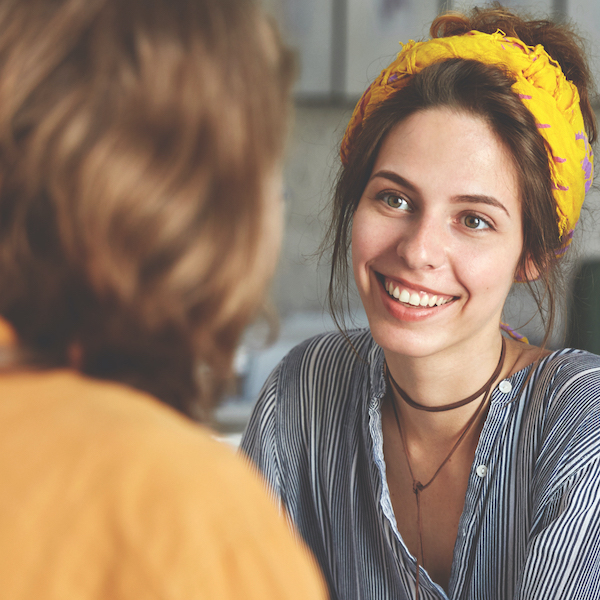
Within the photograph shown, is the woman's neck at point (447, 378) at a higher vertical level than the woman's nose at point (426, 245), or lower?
lower

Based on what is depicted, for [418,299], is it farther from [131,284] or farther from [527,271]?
[131,284]

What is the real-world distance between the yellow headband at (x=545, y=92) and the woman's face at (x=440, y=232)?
7 cm

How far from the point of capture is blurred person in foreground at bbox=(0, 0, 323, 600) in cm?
35

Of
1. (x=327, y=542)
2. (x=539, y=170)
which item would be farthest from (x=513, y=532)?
(x=539, y=170)

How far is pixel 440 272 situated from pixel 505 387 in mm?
221

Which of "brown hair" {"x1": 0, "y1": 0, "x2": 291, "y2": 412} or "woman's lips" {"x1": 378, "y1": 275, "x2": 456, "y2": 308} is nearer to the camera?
"brown hair" {"x1": 0, "y1": 0, "x2": 291, "y2": 412}

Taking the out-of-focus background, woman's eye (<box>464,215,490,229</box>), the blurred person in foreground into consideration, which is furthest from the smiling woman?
the out-of-focus background

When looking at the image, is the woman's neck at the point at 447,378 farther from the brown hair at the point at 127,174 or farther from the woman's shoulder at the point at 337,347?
the brown hair at the point at 127,174

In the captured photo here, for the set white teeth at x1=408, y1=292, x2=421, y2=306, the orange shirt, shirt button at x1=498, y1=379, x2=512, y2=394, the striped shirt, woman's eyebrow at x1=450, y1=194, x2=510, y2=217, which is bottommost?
the striped shirt

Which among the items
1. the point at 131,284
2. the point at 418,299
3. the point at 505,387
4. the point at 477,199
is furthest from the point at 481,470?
the point at 131,284

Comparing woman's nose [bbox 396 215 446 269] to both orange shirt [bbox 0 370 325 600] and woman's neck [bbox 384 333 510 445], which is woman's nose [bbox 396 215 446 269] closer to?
woman's neck [bbox 384 333 510 445]

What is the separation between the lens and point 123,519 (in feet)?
1.13

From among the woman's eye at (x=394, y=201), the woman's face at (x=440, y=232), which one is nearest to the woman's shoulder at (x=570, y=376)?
the woman's face at (x=440, y=232)

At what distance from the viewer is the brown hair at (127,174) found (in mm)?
393
